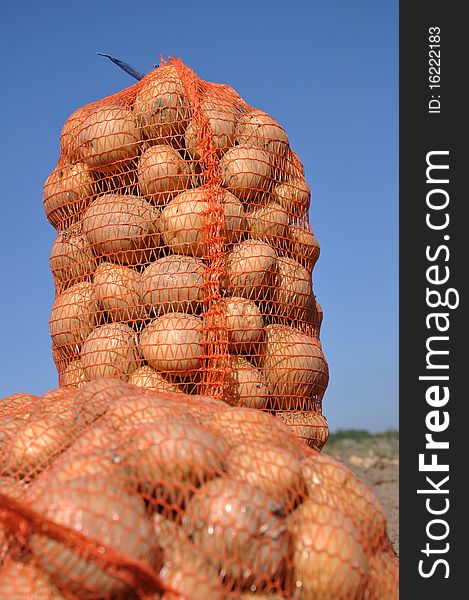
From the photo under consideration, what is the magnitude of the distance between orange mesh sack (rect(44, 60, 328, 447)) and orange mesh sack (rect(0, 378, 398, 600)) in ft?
3.14

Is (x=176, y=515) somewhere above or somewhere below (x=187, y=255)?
below

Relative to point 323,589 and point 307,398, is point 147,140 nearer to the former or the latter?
point 307,398

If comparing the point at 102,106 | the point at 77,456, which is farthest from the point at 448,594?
the point at 102,106

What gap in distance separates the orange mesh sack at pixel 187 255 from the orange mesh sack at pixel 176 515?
96cm

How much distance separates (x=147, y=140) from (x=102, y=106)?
491 millimetres

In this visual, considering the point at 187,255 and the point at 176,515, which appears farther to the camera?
the point at 187,255

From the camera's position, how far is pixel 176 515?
7.61 ft

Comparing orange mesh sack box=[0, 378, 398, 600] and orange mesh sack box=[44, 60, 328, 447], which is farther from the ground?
orange mesh sack box=[44, 60, 328, 447]

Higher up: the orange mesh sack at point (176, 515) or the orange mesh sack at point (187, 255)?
the orange mesh sack at point (187, 255)

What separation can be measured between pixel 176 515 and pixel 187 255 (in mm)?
1786

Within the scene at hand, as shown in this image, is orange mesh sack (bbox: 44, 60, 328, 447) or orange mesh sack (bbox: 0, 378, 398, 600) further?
orange mesh sack (bbox: 44, 60, 328, 447)

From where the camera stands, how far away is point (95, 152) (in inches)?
161

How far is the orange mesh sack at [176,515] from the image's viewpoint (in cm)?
210

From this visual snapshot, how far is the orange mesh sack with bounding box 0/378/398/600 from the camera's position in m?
2.10
